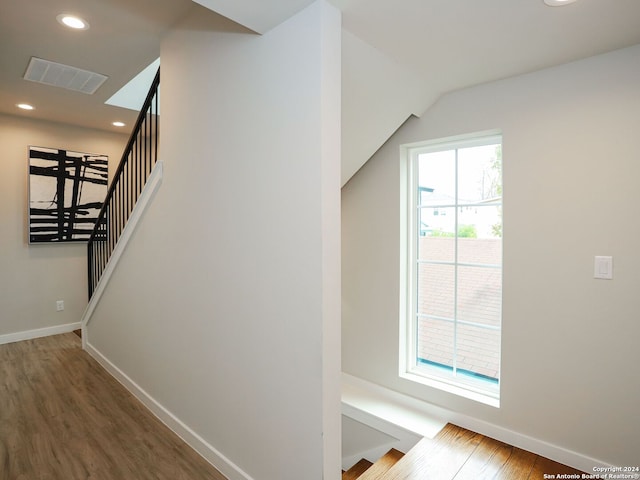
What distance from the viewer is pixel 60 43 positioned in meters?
2.62

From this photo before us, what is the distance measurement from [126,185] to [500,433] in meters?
3.59

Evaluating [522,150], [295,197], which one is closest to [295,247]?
[295,197]

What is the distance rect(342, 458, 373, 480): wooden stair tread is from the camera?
2.63m

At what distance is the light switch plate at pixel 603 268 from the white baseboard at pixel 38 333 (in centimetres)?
541

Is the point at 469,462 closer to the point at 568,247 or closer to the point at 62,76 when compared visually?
the point at 568,247

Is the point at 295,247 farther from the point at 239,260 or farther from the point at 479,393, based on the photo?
the point at 479,393

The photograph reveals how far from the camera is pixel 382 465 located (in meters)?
2.28

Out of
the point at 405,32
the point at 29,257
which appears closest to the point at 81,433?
the point at 29,257

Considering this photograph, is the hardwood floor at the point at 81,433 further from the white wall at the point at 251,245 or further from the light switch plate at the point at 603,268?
the light switch plate at the point at 603,268

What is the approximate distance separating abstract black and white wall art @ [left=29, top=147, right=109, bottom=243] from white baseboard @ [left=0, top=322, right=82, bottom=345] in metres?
1.07

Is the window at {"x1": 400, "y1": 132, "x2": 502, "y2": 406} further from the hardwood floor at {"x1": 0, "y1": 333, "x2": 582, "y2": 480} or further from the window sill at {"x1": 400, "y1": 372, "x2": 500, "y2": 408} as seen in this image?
the hardwood floor at {"x1": 0, "y1": 333, "x2": 582, "y2": 480}

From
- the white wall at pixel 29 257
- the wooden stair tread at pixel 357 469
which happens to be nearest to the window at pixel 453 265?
the wooden stair tread at pixel 357 469

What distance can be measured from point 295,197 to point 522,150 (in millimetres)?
1468

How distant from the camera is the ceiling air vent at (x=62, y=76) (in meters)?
2.96
